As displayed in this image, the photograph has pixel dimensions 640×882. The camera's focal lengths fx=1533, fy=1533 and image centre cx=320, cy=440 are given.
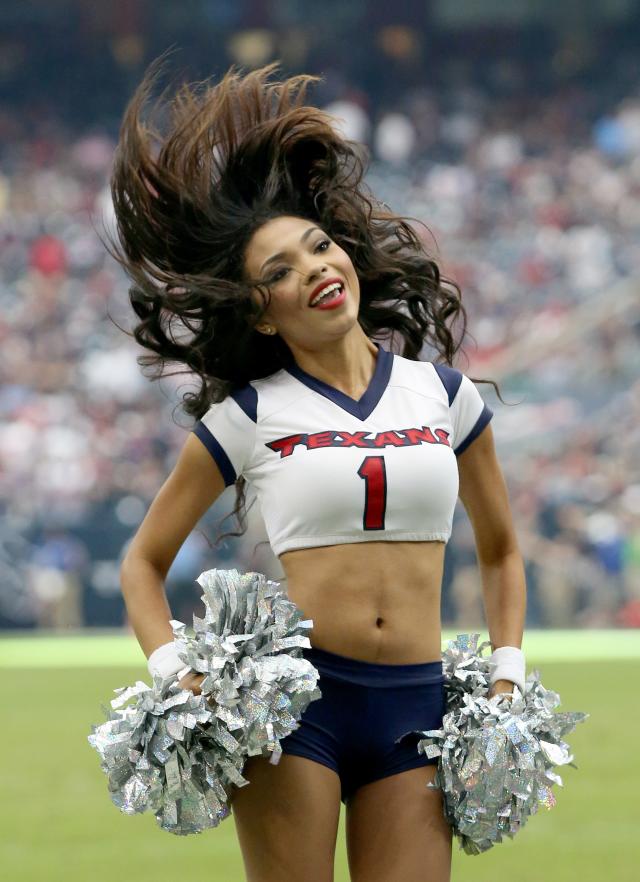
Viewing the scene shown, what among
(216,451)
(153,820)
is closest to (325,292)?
(216,451)

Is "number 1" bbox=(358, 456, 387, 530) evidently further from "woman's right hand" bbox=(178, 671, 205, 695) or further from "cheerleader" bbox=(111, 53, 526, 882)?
"woman's right hand" bbox=(178, 671, 205, 695)

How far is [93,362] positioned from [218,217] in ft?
44.5

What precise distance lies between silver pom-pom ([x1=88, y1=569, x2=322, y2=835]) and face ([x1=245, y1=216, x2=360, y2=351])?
63 cm

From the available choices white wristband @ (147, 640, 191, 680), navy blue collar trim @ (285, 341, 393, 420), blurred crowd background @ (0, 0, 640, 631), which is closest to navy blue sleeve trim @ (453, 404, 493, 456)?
navy blue collar trim @ (285, 341, 393, 420)

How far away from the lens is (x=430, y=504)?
10.3ft

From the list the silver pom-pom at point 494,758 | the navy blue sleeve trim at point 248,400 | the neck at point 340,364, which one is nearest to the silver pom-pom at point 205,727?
the silver pom-pom at point 494,758

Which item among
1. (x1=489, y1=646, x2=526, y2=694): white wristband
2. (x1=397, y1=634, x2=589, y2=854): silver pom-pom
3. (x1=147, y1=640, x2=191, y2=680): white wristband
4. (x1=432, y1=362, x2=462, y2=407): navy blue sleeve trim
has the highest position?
(x1=432, y1=362, x2=462, y2=407): navy blue sleeve trim

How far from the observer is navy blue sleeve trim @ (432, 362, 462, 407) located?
3.36 meters

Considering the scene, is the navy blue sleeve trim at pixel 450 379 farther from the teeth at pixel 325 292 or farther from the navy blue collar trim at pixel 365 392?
the teeth at pixel 325 292

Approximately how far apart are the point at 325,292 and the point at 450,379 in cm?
36

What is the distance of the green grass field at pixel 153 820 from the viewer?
5.43 m

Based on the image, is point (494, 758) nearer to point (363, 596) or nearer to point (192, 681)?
point (363, 596)

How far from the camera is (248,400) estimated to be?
3.24 metres

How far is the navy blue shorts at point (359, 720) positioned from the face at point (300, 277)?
0.68m
